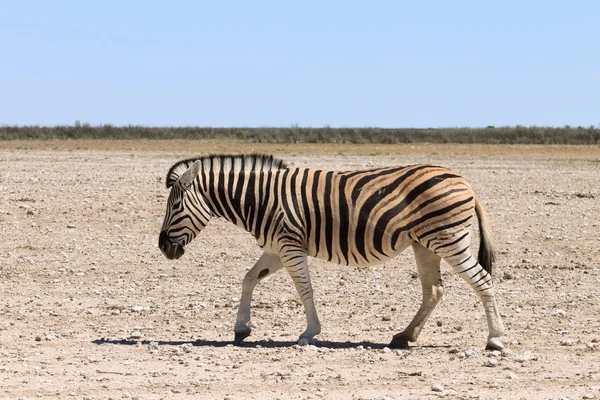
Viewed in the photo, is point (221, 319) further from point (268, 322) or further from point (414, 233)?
point (414, 233)

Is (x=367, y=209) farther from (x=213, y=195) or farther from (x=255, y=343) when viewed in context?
(x=255, y=343)

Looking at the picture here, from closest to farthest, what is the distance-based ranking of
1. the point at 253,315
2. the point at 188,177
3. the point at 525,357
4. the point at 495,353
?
the point at 525,357 < the point at 495,353 < the point at 188,177 < the point at 253,315

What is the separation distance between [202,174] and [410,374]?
2.83m

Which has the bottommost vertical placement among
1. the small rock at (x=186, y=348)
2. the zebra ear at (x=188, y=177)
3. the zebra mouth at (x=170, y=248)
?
the small rock at (x=186, y=348)

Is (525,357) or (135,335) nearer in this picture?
(525,357)

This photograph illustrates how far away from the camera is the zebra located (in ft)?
29.6

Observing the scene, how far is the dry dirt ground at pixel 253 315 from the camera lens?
7.77m

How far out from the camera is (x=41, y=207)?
16672 mm

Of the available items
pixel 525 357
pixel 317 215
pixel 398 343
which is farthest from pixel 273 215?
pixel 525 357

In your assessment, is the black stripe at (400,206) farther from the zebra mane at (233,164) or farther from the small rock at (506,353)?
the small rock at (506,353)

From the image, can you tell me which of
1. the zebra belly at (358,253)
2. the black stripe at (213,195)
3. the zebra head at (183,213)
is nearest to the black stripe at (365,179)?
the zebra belly at (358,253)

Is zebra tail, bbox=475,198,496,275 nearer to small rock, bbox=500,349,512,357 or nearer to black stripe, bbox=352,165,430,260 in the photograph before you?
black stripe, bbox=352,165,430,260

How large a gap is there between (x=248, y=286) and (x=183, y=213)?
0.87 meters

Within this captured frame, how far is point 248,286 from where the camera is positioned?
31.7ft
